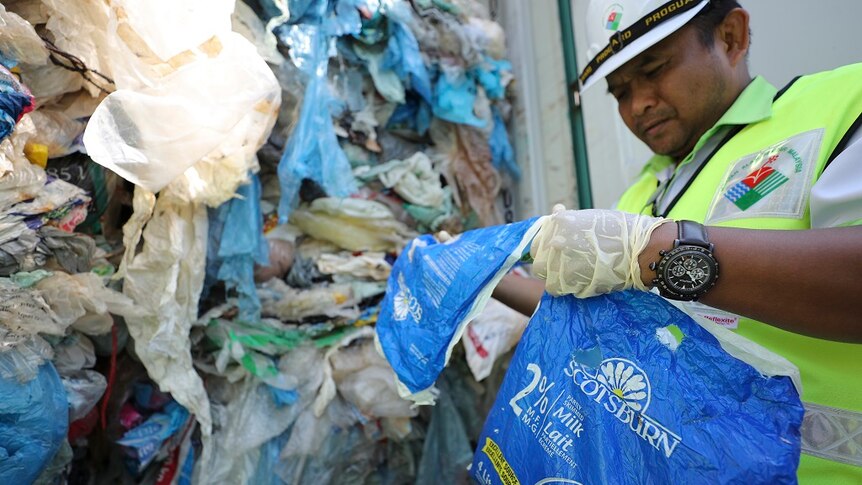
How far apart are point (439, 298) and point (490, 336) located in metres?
0.70

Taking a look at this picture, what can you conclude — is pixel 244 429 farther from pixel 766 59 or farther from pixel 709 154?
pixel 766 59

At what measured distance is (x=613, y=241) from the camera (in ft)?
2.15

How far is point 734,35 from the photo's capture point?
3.00ft

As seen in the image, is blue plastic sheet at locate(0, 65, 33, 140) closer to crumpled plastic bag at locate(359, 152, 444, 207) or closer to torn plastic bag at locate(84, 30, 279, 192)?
torn plastic bag at locate(84, 30, 279, 192)

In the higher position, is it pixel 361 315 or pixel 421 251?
pixel 421 251

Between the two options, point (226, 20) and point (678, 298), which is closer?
point (678, 298)

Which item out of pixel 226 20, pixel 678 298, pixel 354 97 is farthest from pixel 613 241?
pixel 354 97

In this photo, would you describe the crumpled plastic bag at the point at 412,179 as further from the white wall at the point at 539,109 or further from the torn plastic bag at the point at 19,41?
the torn plastic bag at the point at 19,41

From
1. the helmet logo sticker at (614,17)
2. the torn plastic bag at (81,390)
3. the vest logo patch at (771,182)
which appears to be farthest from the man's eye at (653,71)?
the torn plastic bag at (81,390)

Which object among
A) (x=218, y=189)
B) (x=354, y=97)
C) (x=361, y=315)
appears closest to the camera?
(x=218, y=189)

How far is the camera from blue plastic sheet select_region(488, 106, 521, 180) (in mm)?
1938

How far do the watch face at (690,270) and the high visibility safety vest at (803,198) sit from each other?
8 centimetres

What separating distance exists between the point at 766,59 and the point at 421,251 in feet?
3.42

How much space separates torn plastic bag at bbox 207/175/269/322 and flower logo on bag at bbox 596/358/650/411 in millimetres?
954
